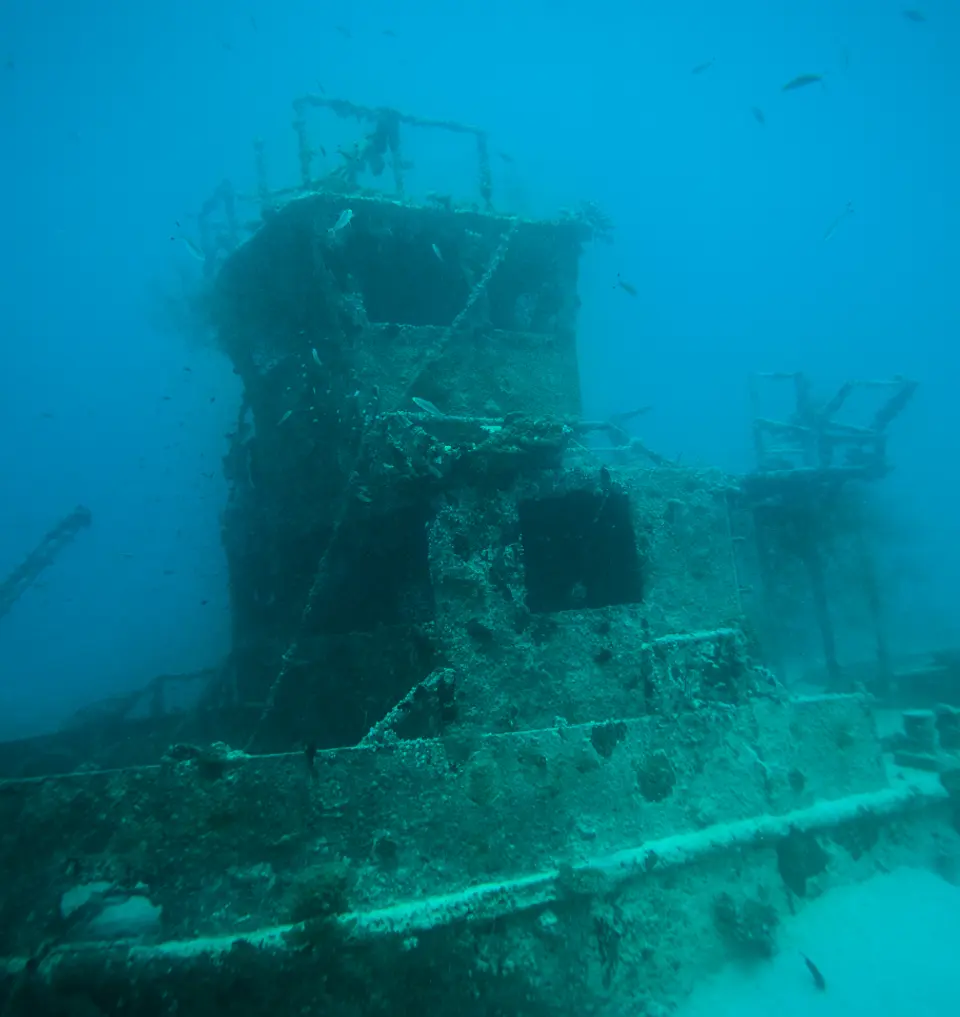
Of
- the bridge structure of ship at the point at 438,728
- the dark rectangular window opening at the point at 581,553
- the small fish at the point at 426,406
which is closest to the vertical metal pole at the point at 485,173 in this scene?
the bridge structure of ship at the point at 438,728

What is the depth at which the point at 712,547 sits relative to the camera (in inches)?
283

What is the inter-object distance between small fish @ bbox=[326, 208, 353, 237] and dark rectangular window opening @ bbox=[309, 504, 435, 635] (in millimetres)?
4157

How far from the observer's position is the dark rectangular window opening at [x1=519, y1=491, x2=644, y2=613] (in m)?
6.82

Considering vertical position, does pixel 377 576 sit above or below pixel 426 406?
below

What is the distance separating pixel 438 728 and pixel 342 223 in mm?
6662

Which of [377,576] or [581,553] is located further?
[377,576]

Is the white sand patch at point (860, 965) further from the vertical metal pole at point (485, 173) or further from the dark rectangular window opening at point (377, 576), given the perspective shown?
the vertical metal pole at point (485, 173)

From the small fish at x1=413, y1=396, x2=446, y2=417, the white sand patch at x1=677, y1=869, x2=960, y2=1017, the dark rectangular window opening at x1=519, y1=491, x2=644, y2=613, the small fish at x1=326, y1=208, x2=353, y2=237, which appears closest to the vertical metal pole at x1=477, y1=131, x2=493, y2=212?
the small fish at x1=326, y1=208, x2=353, y2=237

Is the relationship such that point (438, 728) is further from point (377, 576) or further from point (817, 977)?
point (817, 977)

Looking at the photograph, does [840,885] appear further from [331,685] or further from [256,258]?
[256,258]

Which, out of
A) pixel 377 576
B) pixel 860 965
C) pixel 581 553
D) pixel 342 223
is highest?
pixel 342 223

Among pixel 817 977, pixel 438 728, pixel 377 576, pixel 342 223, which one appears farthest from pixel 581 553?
pixel 342 223

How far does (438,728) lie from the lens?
5352 millimetres

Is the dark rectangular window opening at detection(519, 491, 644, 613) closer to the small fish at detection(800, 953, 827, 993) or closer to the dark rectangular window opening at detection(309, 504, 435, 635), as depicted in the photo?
the dark rectangular window opening at detection(309, 504, 435, 635)
